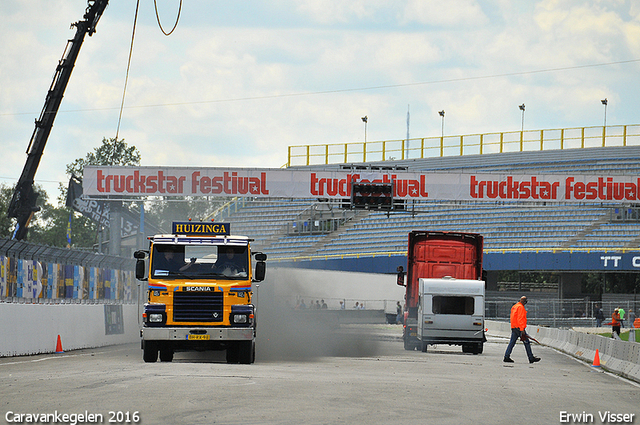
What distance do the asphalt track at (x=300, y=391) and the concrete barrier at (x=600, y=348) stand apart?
671 millimetres

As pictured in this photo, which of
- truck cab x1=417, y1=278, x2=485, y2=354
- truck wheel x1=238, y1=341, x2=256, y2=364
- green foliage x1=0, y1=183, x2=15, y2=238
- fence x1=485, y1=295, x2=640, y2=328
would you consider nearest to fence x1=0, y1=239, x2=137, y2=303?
truck wheel x1=238, y1=341, x2=256, y2=364

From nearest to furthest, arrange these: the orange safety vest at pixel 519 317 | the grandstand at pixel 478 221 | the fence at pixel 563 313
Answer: the orange safety vest at pixel 519 317 < the fence at pixel 563 313 < the grandstand at pixel 478 221

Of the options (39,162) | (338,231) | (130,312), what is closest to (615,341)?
(130,312)

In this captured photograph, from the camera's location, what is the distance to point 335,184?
42.8 meters

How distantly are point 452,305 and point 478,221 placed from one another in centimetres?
3274

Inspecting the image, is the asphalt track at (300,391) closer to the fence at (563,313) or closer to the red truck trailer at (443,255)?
the red truck trailer at (443,255)

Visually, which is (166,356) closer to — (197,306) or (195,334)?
(195,334)

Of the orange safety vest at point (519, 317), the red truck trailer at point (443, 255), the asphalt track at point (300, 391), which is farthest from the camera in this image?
the red truck trailer at point (443, 255)

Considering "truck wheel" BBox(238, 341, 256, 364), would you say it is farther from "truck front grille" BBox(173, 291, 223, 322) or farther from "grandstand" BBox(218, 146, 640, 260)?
"grandstand" BBox(218, 146, 640, 260)

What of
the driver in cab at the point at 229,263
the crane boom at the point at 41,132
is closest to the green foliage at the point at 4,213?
the crane boom at the point at 41,132

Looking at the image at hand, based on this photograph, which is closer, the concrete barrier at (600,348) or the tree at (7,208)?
the concrete barrier at (600,348)

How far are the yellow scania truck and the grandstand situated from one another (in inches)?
1301

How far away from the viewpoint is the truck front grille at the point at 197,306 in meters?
18.5

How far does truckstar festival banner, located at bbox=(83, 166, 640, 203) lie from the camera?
140ft
